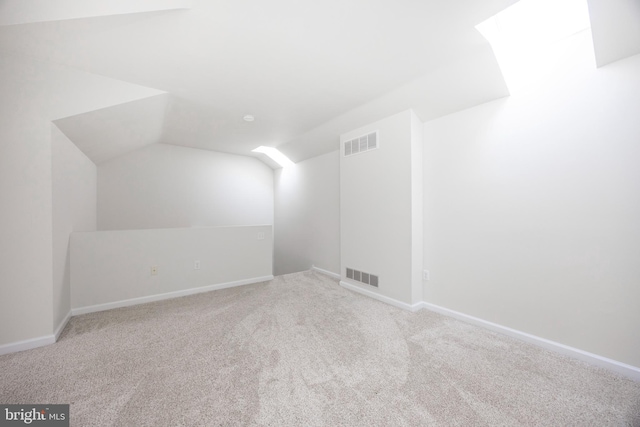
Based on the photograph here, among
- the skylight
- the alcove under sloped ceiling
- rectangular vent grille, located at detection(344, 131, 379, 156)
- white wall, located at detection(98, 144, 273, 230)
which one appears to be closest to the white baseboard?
the alcove under sloped ceiling

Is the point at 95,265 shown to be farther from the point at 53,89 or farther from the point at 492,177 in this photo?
the point at 492,177

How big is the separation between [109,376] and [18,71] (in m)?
2.53

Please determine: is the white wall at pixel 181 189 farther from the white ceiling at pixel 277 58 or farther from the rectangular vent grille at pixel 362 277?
the rectangular vent grille at pixel 362 277

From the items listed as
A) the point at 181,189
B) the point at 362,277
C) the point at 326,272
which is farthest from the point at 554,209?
the point at 181,189

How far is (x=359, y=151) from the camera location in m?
3.37

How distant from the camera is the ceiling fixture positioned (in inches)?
201

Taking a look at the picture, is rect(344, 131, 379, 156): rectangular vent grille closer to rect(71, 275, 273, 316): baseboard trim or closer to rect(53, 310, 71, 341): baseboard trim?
rect(71, 275, 273, 316): baseboard trim

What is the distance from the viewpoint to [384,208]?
3.04 m

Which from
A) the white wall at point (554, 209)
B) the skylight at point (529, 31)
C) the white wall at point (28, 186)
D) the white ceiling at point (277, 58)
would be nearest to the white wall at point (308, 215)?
the white ceiling at point (277, 58)

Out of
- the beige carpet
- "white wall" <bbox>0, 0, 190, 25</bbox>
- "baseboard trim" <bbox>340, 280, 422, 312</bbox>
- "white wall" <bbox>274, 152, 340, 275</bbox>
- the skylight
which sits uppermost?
the skylight

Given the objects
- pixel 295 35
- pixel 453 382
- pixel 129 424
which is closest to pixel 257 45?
pixel 295 35

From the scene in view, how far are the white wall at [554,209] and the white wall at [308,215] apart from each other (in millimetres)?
1992

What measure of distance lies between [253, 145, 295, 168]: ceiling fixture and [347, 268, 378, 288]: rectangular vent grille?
2.96 metres

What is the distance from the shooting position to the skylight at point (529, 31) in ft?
5.80
